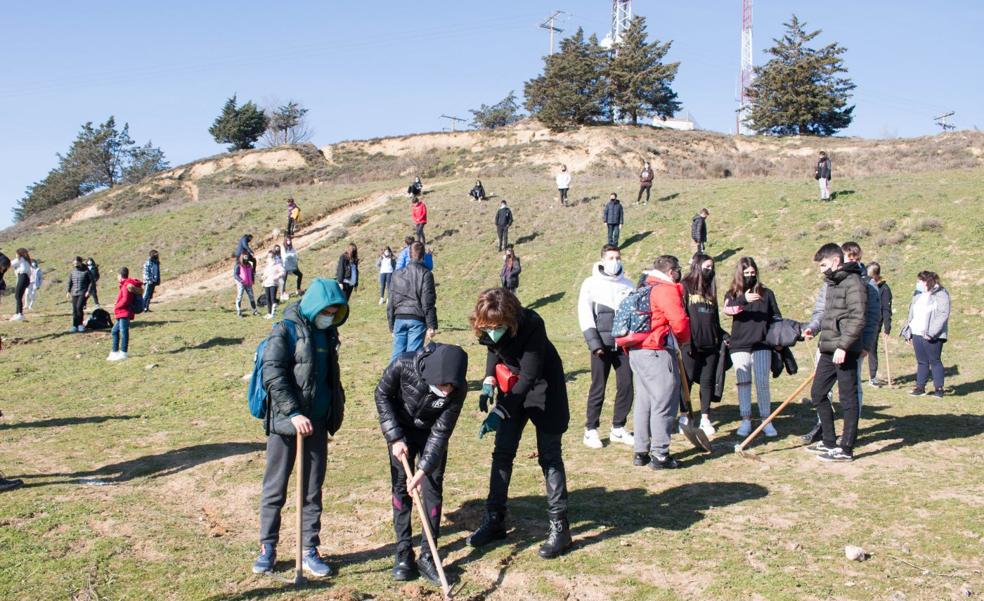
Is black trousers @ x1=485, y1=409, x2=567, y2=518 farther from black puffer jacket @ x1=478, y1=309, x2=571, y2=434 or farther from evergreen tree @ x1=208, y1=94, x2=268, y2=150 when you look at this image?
evergreen tree @ x1=208, y1=94, x2=268, y2=150

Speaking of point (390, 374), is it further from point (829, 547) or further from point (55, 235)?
point (55, 235)

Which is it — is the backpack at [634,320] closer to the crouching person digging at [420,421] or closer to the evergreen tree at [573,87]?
the crouching person digging at [420,421]

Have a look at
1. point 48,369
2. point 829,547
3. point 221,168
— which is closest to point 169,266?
point 48,369

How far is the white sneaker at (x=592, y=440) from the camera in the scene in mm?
7578

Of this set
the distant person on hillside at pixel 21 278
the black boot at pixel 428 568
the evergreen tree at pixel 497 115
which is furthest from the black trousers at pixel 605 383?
the evergreen tree at pixel 497 115

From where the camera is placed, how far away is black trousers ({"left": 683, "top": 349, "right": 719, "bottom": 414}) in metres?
7.79

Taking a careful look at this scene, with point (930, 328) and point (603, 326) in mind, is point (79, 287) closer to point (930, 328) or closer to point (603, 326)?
point (603, 326)

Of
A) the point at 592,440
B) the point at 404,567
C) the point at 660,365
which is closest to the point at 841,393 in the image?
the point at 660,365

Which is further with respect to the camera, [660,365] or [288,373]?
[660,365]

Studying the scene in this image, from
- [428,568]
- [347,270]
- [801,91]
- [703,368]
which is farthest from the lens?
[801,91]

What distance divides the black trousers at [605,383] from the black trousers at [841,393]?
1.77 m

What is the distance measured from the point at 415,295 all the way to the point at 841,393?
4637 mm

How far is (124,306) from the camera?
42.6ft

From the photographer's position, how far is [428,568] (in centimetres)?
461
